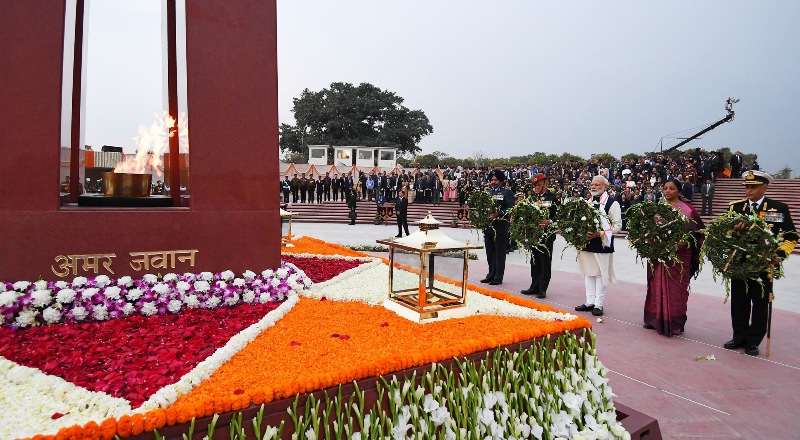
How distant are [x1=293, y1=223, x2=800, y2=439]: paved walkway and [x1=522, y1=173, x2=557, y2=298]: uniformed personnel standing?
0.25 meters

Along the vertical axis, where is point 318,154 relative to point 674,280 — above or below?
above

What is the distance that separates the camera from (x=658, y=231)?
4863 mm

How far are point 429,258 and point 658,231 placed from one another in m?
2.78

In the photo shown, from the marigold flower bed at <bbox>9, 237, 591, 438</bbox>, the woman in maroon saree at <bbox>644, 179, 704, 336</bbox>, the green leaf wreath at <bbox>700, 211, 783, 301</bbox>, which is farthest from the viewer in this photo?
the woman in maroon saree at <bbox>644, 179, 704, 336</bbox>

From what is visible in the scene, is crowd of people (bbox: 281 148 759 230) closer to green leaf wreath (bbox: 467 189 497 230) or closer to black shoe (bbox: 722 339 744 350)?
green leaf wreath (bbox: 467 189 497 230)

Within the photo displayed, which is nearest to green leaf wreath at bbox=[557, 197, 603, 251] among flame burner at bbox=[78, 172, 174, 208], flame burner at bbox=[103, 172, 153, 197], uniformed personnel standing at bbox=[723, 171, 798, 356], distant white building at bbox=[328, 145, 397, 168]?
uniformed personnel standing at bbox=[723, 171, 798, 356]

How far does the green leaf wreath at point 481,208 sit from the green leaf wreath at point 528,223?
125 cm

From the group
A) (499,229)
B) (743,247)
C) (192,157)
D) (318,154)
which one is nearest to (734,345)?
(743,247)

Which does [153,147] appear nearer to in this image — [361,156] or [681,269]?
[681,269]

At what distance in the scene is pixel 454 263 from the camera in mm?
3844

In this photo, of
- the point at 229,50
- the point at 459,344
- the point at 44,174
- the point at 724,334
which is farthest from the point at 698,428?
the point at 44,174

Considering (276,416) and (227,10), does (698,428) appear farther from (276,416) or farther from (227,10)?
(227,10)

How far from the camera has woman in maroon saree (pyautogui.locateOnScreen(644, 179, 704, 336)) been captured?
5.02m

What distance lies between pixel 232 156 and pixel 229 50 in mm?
989
